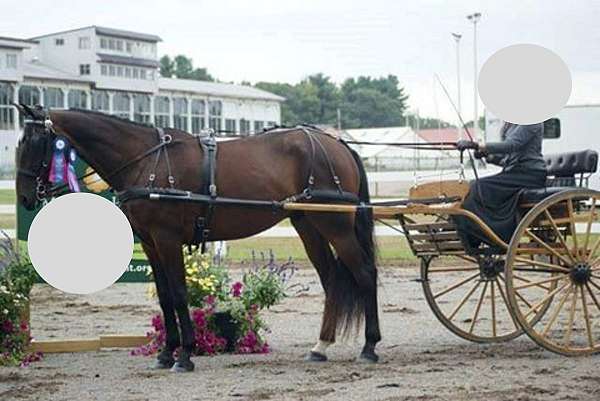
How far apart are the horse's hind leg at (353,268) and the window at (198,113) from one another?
52241 millimetres

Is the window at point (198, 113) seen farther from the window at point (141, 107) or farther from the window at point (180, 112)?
the window at point (141, 107)

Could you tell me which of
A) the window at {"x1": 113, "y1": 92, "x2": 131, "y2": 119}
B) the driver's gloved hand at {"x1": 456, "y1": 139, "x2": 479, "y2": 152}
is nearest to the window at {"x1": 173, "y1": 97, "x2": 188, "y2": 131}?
Answer: the window at {"x1": 113, "y1": 92, "x2": 131, "y2": 119}

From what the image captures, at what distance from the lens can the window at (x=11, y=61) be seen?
157ft

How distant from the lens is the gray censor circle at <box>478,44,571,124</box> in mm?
7578

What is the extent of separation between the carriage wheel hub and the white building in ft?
149

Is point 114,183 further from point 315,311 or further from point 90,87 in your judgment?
point 90,87

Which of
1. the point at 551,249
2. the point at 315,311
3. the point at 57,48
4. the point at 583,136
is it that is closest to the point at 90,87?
the point at 57,48

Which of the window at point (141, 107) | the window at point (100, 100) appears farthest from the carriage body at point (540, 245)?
the window at point (100, 100)

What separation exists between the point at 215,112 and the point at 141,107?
466 cm

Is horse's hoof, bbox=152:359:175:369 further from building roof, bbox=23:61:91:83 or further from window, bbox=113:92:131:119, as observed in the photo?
window, bbox=113:92:131:119

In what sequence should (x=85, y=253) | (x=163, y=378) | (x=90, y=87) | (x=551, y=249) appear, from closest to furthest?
(x=85, y=253), (x=163, y=378), (x=551, y=249), (x=90, y=87)

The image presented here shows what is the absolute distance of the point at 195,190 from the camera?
757 centimetres

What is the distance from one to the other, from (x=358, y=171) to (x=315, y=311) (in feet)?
10.8

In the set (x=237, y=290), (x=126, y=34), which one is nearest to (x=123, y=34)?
(x=126, y=34)
